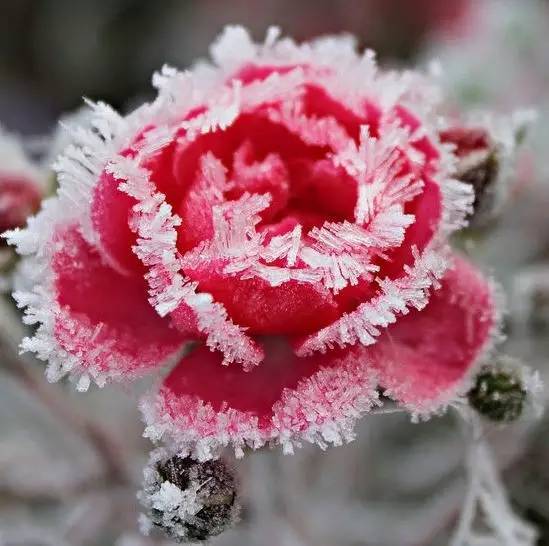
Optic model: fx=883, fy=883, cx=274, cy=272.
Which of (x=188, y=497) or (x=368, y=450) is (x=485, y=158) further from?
(x=368, y=450)

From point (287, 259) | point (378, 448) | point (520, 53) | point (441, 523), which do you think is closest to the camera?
point (287, 259)

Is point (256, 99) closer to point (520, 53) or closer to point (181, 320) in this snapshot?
point (181, 320)

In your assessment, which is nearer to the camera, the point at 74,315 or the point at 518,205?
the point at 74,315

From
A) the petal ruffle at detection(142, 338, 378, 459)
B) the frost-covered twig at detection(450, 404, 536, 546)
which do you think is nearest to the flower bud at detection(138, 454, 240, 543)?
the petal ruffle at detection(142, 338, 378, 459)

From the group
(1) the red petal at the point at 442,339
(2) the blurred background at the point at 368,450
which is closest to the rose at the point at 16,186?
(2) the blurred background at the point at 368,450

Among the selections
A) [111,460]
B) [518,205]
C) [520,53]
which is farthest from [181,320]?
[520,53]

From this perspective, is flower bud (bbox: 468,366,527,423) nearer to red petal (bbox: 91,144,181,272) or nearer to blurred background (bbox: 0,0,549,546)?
blurred background (bbox: 0,0,549,546)

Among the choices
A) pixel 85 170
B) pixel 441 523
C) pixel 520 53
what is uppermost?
pixel 520 53

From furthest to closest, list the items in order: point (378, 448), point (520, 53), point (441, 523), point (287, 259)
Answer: point (520, 53) < point (378, 448) < point (441, 523) < point (287, 259)
